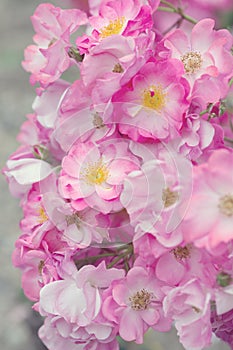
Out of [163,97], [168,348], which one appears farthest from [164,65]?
[168,348]

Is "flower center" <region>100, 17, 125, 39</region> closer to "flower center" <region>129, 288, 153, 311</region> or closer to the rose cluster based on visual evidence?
the rose cluster

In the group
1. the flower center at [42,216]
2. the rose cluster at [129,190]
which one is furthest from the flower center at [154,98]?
the flower center at [42,216]

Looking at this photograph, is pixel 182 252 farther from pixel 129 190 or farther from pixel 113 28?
pixel 113 28

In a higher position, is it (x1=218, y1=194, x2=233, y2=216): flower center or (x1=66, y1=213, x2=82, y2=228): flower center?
(x1=218, y1=194, x2=233, y2=216): flower center

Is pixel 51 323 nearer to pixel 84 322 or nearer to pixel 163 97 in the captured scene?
pixel 84 322

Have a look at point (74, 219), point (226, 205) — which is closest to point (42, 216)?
point (74, 219)

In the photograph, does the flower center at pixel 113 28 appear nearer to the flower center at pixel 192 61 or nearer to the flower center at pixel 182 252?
the flower center at pixel 192 61

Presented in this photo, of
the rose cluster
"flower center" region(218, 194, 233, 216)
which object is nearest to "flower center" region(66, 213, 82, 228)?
the rose cluster
